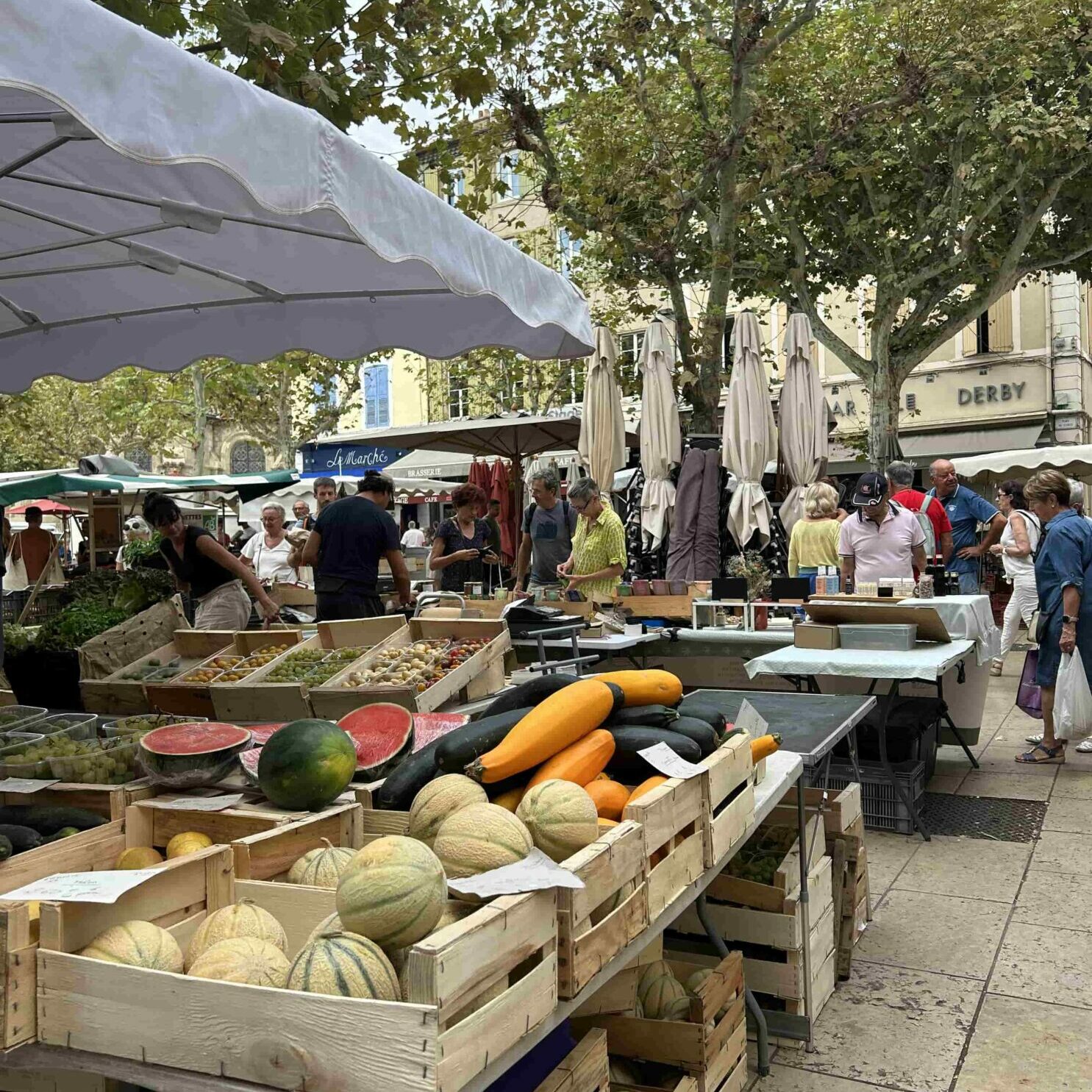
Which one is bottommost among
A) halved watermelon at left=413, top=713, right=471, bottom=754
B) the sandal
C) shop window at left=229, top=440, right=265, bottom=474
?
the sandal

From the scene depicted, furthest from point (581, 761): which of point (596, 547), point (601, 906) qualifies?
point (596, 547)

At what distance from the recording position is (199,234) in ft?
13.3

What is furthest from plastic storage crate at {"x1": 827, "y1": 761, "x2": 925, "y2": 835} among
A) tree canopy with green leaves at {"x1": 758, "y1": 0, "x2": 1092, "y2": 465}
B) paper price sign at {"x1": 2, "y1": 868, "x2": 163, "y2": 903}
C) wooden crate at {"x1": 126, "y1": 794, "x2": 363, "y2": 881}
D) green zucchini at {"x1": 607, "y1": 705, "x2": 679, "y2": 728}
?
tree canopy with green leaves at {"x1": 758, "y1": 0, "x2": 1092, "y2": 465}

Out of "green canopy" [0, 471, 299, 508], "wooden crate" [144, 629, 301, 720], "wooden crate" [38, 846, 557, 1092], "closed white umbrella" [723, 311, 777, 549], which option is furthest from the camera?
"green canopy" [0, 471, 299, 508]

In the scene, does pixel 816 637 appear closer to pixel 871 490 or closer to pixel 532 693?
pixel 871 490

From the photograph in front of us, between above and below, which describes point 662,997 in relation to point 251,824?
below

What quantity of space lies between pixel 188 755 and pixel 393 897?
1.19m

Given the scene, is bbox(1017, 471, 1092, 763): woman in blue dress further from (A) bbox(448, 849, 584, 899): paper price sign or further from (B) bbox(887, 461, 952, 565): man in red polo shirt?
(A) bbox(448, 849, 584, 899): paper price sign

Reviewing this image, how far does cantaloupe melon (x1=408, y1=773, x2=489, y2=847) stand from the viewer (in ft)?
7.84

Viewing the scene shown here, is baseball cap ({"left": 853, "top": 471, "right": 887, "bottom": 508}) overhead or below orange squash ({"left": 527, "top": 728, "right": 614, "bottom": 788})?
overhead

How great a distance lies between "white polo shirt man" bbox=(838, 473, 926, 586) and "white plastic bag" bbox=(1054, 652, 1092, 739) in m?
1.26

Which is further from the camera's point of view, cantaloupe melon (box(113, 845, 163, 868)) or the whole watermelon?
the whole watermelon

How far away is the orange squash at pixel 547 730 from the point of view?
Answer: 8.59 feet

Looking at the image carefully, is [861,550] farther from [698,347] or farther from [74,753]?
[74,753]
